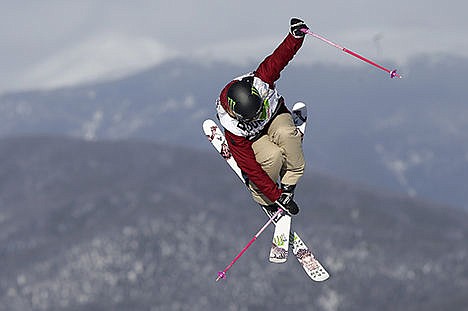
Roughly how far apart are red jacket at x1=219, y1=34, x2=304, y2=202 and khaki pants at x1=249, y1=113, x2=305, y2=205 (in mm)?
185

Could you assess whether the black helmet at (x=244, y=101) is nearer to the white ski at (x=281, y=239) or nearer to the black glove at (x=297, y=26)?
the black glove at (x=297, y=26)

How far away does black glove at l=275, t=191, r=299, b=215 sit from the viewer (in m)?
16.3

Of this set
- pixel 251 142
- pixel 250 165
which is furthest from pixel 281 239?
pixel 251 142

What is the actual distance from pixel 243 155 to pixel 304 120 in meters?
2.26

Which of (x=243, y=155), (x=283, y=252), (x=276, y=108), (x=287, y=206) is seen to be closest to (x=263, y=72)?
(x=276, y=108)

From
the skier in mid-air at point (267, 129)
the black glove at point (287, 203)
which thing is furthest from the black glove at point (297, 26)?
the black glove at point (287, 203)

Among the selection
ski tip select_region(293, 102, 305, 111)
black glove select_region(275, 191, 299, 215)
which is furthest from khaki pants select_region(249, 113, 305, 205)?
ski tip select_region(293, 102, 305, 111)

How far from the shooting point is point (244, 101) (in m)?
14.6

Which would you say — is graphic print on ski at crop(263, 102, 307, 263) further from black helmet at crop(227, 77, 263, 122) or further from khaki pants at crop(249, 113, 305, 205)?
black helmet at crop(227, 77, 263, 122)

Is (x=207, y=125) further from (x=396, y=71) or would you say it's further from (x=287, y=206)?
(x=396, y=71)

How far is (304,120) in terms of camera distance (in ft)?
57.3

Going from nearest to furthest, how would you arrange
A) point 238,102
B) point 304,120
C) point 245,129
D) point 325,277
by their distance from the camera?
point 238,102 < point 245,129 < point 304,120 < point 325,277

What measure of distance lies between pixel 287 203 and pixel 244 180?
→ 1.30 m

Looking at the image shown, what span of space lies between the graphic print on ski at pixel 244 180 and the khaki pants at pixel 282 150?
112 centimetres
